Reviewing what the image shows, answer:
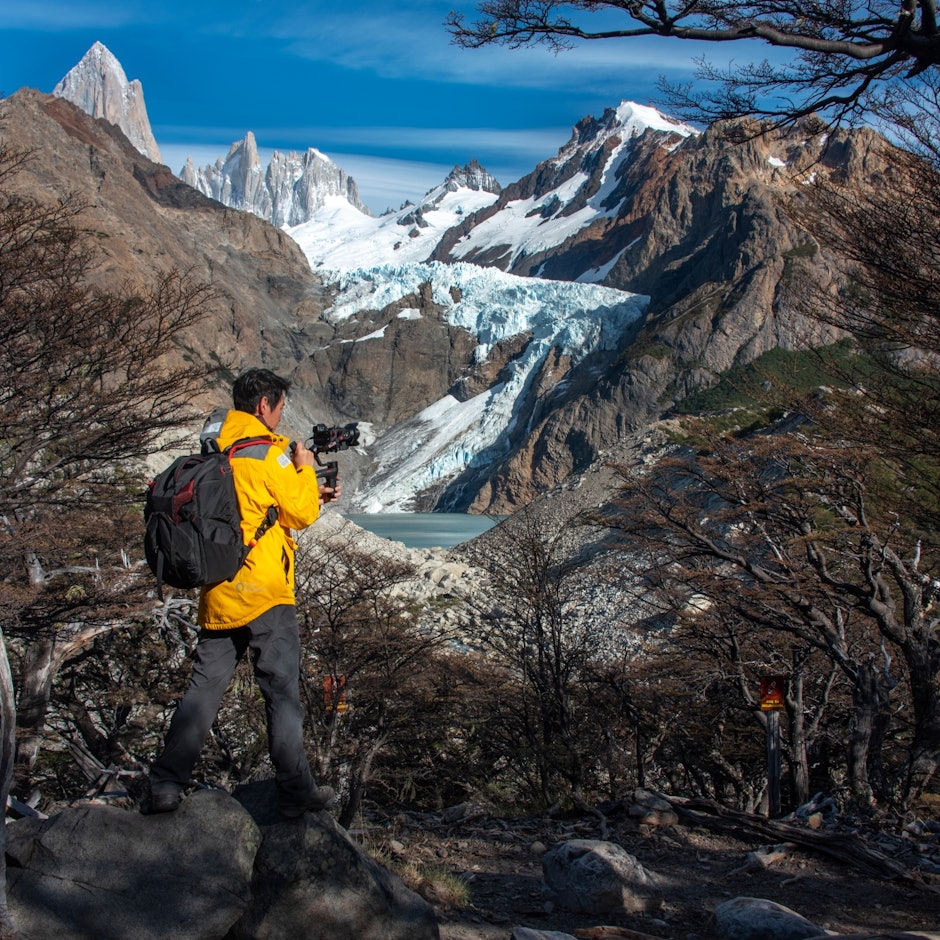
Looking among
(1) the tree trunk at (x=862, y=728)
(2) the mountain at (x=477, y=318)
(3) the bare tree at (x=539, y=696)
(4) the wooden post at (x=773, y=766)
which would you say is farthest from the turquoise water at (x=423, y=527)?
(4) the wooden post at (x=773, y=766)

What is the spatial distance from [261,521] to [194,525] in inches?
9.3

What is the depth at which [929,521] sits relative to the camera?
677cm

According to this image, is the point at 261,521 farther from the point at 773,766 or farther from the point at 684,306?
the point at 684,306

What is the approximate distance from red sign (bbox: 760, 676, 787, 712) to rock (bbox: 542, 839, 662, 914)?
2558 mm

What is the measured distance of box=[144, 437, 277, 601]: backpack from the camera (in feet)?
8.41

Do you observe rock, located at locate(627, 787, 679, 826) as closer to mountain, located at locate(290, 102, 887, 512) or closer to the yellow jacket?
the yellow jacket

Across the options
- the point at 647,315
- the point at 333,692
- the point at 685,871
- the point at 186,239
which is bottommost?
the point at 685,871

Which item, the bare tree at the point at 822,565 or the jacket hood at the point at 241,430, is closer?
the jacket hood at the point at 241,430

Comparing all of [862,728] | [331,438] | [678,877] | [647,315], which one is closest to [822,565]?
[862,728]

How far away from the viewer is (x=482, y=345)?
13362cm

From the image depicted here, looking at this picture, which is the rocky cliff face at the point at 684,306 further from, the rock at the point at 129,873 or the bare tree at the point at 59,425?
the rock at the point at 129,873

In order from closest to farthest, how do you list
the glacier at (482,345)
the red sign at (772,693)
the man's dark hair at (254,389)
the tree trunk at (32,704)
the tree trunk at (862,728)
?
the man's dark hair at (254,389)
the red sign at (772,693)
the tree trunk at (862,728)
the tree trunk at (32,704)
the glacier at (482,345)

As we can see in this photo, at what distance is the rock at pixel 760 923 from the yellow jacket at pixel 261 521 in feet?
6.64

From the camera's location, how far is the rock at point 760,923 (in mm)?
2873
